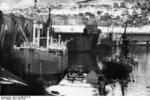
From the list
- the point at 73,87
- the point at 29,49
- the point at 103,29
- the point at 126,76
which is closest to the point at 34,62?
the point at 29,49

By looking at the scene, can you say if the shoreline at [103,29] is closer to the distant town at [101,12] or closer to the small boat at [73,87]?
the distant town at [101,12]

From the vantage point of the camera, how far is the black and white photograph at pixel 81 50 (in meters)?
2.01

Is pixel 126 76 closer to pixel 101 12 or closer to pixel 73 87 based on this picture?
pixel 73 87

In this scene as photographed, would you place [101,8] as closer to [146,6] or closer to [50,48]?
[146,6]

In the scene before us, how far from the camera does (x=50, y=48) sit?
2.03 meters

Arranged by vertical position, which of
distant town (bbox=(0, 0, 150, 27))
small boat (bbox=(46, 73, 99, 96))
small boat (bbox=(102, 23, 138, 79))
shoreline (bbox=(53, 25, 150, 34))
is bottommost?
small boat (bbox=(46, 73, 99, 96))

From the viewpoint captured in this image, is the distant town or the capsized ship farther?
the distant town

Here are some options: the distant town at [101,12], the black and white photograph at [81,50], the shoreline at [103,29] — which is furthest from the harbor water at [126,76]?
the distant town at [101,12]

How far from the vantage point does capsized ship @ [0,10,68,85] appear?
6.45 ft

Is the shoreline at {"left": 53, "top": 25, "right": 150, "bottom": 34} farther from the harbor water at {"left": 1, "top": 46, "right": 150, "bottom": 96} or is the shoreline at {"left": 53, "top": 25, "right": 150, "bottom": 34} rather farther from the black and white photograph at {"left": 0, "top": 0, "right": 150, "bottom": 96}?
the harbor water at {"left": 1, "top": 46, "right": 150, "bottom": 96}

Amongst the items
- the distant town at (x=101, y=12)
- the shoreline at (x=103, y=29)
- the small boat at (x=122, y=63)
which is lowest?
the small boat at (x=122, y=63)

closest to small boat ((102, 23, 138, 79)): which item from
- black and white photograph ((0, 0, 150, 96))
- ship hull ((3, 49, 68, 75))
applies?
black and white photograph ((0, 0, 150, 96))

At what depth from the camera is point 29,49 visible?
1982 mm

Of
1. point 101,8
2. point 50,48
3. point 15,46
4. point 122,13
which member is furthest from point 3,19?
point 122,13
